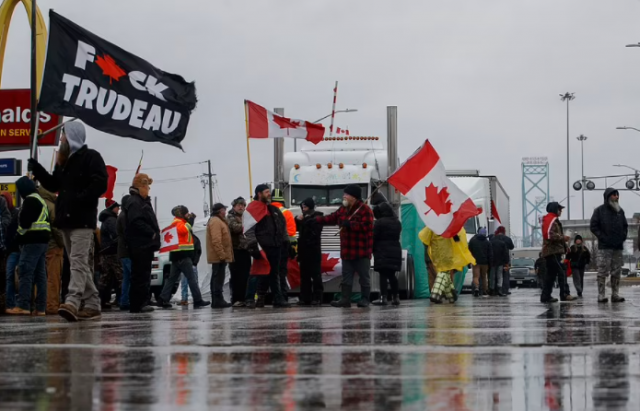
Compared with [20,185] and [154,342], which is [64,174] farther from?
[154,342]

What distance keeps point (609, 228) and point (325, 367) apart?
40.1 ft

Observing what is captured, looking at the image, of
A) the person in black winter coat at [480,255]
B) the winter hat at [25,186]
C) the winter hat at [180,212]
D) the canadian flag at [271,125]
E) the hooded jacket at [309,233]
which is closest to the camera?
the winter hat at [25,186]

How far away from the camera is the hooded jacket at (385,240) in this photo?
58.9 feet

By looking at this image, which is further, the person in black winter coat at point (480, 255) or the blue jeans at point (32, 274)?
the person in black winter coat at point (480, 255)

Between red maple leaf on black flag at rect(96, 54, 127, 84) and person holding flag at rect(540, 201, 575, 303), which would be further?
person holding flag at rect(540, 201, 575, 303)

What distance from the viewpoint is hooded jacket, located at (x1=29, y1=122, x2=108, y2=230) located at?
11359 millimetres

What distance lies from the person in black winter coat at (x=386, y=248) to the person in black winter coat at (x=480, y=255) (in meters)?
9.24

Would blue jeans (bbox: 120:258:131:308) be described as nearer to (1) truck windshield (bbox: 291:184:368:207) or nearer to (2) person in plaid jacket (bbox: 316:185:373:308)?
(2) person in plaid jacket (bbox: 316:185:373:308)

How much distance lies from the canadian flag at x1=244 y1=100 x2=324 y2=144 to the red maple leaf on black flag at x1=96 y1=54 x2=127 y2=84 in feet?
24.5

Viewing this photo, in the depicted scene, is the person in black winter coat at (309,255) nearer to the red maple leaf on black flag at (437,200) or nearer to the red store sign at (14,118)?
the red maple leaf on black flag at (437,200)

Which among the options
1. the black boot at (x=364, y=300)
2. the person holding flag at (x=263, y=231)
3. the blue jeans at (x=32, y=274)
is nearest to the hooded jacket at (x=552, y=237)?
the black boot at (x=364, y=300)

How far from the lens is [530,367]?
6.20 m

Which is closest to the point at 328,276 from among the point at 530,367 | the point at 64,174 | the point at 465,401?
the point at 64,174

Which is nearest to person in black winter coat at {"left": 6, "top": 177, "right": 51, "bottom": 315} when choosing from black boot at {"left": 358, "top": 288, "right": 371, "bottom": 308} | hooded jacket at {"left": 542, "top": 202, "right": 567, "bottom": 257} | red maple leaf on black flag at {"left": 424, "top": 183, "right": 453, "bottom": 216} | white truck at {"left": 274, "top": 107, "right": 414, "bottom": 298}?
black boot at {"left": 358, "top": 288, "right": 371, "bottom": 308}
